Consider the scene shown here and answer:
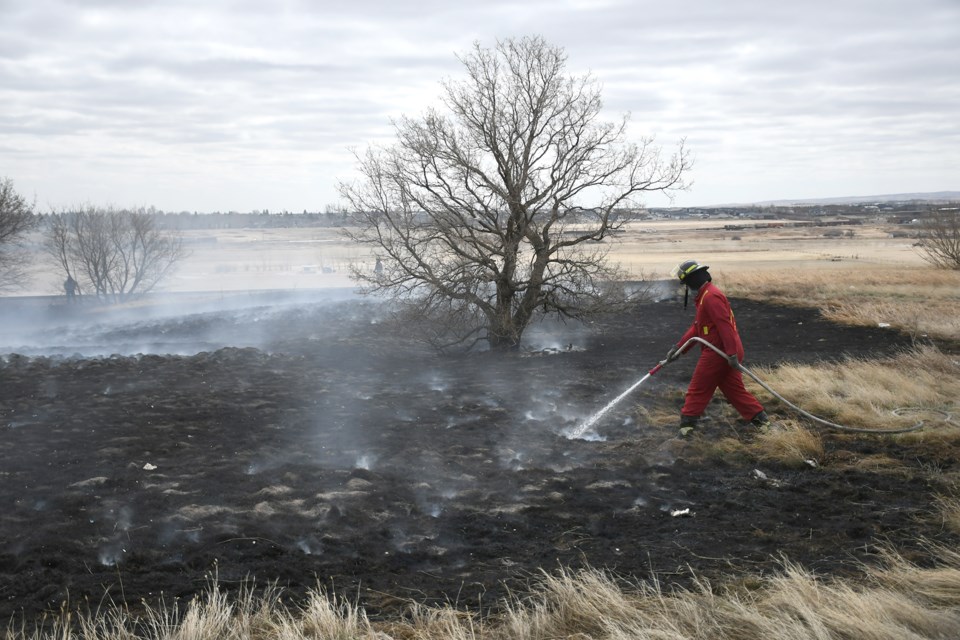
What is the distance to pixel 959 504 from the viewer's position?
20.4 feet

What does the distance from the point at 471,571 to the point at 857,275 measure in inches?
1245

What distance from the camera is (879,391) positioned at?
407 inches

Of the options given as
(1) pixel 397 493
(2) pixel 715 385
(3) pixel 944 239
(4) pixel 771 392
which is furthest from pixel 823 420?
(3) pixel 944 239

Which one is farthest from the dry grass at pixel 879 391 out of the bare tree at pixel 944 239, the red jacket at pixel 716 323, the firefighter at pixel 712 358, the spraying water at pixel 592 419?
the bare tree at pixel 944 239

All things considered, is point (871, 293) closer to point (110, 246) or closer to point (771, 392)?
point (771, 392)

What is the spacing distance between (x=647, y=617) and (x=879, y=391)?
7.64 metres

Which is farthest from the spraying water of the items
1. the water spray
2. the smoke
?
the smoke

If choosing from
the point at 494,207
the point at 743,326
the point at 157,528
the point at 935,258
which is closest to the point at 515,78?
the point at 494,207

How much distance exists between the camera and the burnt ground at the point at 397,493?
5715 millimetres

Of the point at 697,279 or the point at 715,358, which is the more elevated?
the point at 697,279

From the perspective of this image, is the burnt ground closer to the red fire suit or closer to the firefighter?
the firefighter

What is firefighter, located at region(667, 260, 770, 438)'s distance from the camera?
28.9ft

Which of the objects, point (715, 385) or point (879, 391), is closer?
point (715, 385)

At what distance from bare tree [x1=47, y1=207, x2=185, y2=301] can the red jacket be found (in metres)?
30.7
